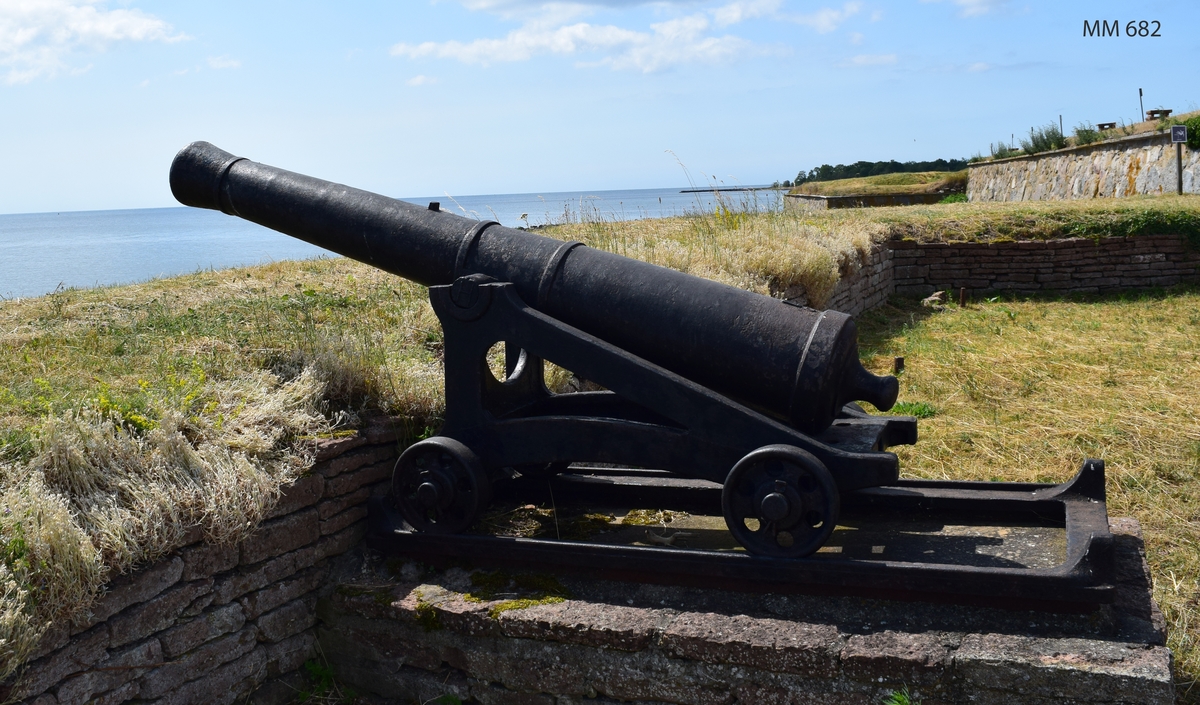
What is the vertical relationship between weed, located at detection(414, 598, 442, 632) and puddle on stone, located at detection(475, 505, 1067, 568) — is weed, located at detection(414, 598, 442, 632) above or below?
below

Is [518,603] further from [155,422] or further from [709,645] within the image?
[155,422]

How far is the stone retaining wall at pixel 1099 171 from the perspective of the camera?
19.3m

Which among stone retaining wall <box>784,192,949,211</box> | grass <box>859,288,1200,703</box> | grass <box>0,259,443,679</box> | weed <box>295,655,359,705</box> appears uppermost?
stone retaining wall <box>784,192,949,211</box>

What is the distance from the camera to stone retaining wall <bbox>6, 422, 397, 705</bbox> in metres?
2.74

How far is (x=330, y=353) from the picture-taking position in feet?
13.1

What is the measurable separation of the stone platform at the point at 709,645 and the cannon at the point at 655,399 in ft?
0.42

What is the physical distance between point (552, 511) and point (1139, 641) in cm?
212

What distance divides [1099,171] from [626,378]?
2304cm

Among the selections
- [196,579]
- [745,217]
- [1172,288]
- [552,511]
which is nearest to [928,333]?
[745,217]

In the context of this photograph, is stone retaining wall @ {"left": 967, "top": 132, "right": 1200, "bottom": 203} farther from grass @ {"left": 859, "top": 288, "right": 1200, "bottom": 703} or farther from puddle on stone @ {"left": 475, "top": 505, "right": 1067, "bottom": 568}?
puddle on stone @ {"left": 475, "top": 505, "right": 1067, "bottom": 568}

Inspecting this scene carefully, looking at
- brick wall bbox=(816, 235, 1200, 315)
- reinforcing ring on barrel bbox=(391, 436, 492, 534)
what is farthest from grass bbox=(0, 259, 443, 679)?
brick wall bbox=(816, 235, 1200, 315)

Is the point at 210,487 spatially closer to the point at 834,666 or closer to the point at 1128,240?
the point at 834,666

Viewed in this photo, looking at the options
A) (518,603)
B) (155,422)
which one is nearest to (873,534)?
(518,603)

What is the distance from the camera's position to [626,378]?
10.3 feet
